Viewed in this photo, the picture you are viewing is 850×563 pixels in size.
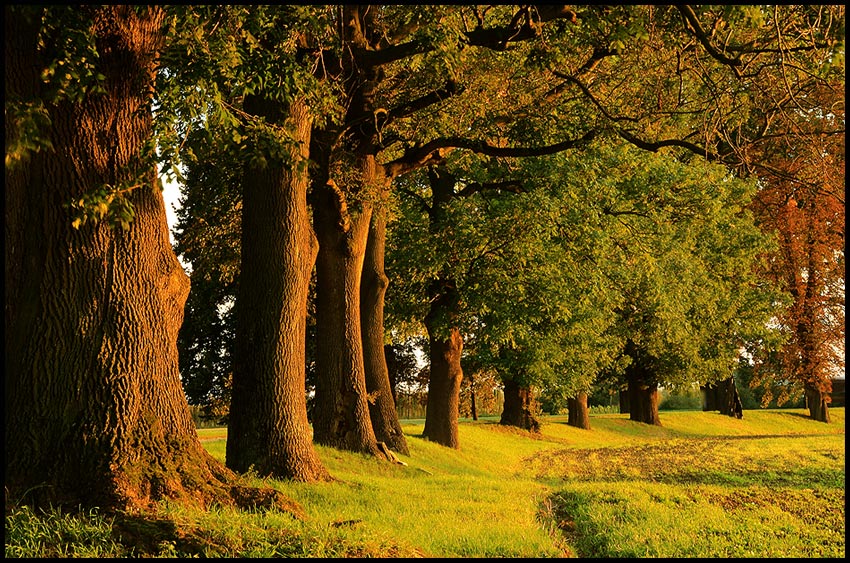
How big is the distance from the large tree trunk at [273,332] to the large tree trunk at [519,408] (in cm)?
2187

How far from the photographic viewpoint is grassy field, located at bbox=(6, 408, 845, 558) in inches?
295

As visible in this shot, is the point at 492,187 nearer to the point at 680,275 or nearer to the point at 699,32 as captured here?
the point at 680,275

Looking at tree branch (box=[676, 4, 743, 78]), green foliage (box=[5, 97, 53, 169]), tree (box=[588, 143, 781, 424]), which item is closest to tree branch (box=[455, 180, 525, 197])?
tree (box=[588, 143, 781, 424])

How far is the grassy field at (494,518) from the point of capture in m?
7.48

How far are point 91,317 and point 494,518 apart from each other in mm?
5789

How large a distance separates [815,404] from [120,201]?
48.4 m

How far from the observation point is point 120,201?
27.4 ft

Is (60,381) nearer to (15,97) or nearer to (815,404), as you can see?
(15,97)

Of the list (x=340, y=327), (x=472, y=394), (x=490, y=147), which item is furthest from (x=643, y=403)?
(x=340, y=327)

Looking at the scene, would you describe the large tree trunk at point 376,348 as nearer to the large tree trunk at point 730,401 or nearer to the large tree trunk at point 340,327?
the large tree trunk at point 340,327

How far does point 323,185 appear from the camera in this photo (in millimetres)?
16984

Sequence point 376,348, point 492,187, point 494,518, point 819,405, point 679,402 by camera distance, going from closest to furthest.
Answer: point 494,518, point 376,348, point 492,187, point 819,405, point 679,402

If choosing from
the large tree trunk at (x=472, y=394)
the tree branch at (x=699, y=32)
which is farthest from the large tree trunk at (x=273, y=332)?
the large tree trunk at (x=472, y=394)

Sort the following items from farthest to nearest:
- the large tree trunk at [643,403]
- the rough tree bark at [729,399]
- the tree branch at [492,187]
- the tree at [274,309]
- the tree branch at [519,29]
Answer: the rough tree bark at [729,399], the large tree trunk at [643,403], the tree branch at [492,187], the tree at [274,309], the tree branch at [519,29]
